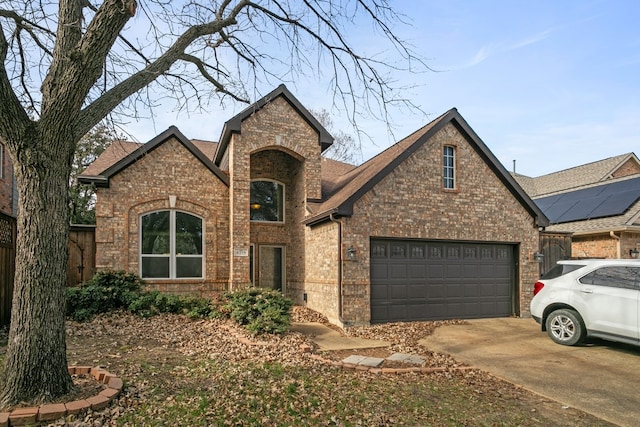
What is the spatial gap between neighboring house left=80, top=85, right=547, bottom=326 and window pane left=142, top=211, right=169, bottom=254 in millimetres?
30

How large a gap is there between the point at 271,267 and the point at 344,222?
521 cm

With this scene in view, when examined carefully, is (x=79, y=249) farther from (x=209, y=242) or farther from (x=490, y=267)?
(x=490, y=267)

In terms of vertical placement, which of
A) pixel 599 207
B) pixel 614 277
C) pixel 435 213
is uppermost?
pixel 599 207

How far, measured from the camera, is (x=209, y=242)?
1331 centimetres

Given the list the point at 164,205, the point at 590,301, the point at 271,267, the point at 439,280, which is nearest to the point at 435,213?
the point at 439,280

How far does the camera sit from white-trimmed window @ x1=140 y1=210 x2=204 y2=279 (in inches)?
497

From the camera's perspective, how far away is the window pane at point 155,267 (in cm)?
1255

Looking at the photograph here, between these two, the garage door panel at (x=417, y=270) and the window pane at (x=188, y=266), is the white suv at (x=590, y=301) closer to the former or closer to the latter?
the garage door panel at (x=417, y=270)

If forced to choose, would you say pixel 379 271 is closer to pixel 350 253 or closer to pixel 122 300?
pixel 350 253

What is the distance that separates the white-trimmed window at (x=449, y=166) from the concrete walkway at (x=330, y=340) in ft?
17.2

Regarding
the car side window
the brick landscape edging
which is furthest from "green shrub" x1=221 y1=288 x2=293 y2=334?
the car side window

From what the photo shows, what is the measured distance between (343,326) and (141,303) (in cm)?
494

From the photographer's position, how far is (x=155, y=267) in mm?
12680

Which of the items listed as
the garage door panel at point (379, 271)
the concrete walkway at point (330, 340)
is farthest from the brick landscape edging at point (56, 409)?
the garage door panel at point (379, 271)
